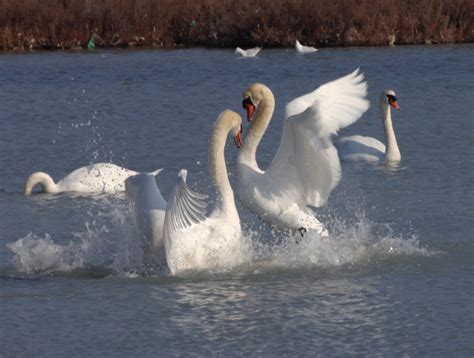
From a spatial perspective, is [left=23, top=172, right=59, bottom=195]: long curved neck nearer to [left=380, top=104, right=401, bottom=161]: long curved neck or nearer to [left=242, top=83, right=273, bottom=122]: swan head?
[left=242, top=83, right=273, bottom=122]: swan head

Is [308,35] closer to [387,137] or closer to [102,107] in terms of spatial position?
[102,107]

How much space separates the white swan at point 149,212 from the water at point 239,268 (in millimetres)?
143

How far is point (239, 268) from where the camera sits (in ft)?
28.0

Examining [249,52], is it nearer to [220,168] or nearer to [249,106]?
[249,106]

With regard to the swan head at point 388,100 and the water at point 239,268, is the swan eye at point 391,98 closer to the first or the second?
the swan head at point 388,100

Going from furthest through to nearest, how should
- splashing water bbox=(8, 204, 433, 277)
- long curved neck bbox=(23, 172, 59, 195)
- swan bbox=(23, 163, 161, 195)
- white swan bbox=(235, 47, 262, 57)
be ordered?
white swan bbox=(235, 47, 262, 57), swan bbox=(23, 163, 161, 195), long curved neck bbox=(23, 172, 59, 195), splashing water bbox=(8, 204, 433, 277)

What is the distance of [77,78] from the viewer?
19.9m

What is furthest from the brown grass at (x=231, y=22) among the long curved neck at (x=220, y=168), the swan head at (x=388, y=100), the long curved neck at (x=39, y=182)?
the long curved neck at (x=220, y=168)

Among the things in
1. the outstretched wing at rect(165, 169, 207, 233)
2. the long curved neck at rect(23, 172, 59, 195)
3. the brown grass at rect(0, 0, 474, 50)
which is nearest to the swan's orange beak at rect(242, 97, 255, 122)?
the outstretched wing at rect(165, 169, 207, 233)

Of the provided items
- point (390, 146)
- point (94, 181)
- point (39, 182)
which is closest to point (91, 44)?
point (390, 146)

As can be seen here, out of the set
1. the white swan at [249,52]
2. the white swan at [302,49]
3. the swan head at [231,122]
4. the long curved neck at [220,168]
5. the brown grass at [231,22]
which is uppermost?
the brown grass at [231,22]

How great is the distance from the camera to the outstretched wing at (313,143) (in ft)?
26.7

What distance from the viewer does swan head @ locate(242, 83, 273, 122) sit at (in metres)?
9.17

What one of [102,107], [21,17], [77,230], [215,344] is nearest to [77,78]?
[102,107]
